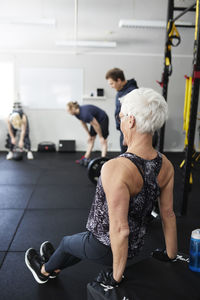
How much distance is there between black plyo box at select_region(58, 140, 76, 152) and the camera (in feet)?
17.1

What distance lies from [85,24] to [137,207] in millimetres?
3754

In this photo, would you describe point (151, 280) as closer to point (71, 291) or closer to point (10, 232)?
point (71, 291)

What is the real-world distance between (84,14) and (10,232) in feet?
9.62

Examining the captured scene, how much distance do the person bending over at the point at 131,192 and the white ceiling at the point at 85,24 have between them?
2.84 metres

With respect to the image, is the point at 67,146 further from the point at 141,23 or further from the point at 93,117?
the point at 141,23

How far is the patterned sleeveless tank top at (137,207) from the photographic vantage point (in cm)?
93

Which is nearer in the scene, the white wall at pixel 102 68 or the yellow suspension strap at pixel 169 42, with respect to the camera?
the yellow suspension strap at pixel 169 42

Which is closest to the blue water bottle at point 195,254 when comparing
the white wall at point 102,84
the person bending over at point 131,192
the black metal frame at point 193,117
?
the person bending over at point 131,192

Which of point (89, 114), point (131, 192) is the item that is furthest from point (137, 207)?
point (89, 114)

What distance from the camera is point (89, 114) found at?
3596 mm

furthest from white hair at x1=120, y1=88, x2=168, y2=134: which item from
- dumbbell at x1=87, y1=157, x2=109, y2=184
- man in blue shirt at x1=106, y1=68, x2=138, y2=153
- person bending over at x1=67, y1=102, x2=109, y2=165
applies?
person bending over at x1=67, y1=102, x2=109, y2=165

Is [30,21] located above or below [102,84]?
above

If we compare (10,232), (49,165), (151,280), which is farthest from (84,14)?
(151,280)

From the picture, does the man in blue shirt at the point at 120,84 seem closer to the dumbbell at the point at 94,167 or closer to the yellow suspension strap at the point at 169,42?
the yellow suspension strap at the point at 169,42
